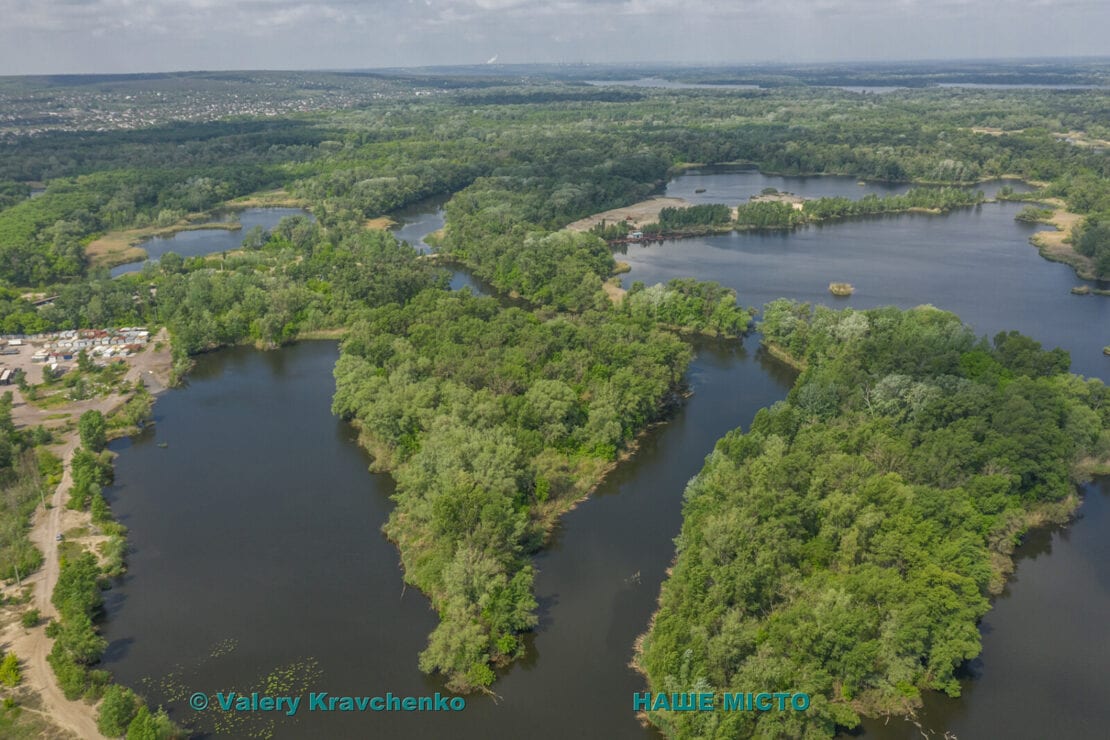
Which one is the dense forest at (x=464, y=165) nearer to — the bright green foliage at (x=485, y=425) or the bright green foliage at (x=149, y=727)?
the bright green foliage at (x=485, y=425)

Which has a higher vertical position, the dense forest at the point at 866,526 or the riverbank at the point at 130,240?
the riverbank at the point at 130,240

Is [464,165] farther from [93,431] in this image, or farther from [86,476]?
[86,476]

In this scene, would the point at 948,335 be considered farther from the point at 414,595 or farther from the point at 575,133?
the point at 575,133

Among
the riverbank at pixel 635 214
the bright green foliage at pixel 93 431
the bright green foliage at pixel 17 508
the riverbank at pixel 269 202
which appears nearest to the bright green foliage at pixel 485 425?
the bright green foliage at pixel 93 431

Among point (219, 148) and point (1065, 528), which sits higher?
point (219, 148)

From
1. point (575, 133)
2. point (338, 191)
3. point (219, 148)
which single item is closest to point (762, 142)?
point (575, 133)

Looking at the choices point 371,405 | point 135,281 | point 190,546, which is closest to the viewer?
point 190,546

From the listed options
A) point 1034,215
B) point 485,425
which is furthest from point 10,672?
point 1034,215
